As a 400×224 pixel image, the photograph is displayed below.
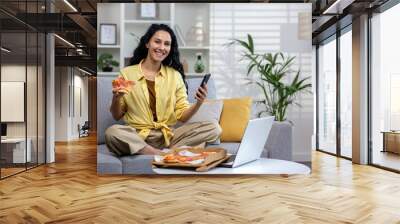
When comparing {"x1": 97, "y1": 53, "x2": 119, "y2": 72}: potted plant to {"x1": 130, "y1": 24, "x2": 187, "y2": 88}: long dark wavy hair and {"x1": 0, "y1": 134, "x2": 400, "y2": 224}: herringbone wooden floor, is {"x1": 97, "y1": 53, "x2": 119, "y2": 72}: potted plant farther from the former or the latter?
{"x1": 0, "y1": 134, "x2": 400, "y2": 224}: herringbone wooden floor

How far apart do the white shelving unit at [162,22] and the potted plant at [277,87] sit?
15.6 inches

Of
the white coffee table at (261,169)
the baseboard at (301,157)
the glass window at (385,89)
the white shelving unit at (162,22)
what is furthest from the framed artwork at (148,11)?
the glass window at (385,89)

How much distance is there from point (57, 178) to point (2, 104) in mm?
1015

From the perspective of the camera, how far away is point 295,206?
3.34 meters

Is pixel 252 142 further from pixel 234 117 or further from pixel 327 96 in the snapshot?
pixel 327 96

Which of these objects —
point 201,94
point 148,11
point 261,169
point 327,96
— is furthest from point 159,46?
point 327,96

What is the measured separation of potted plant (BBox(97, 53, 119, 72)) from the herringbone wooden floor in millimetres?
1169

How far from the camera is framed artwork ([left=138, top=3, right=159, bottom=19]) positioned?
14.9 feet

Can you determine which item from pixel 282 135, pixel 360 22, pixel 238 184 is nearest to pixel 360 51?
pixel 360 22

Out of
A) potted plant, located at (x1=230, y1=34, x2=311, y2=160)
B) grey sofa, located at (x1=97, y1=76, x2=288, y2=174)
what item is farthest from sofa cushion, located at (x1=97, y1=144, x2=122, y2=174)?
potted plant, located at (x1=230, y1=34, x2=311, y2=160)

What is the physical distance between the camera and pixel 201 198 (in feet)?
12.1

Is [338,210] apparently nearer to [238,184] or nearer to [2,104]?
[238,184]

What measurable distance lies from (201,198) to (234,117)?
1135 millimetres

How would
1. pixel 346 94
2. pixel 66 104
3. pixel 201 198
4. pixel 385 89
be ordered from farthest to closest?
pixel 66 104 → pixel 346 94 → pixel 385 89 → pixel 201 198
